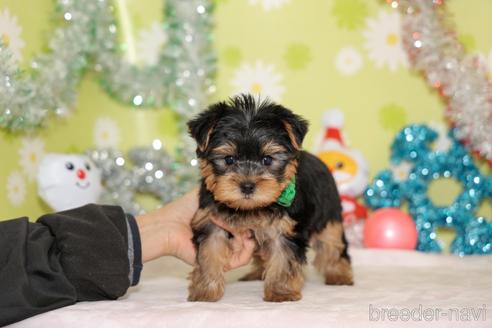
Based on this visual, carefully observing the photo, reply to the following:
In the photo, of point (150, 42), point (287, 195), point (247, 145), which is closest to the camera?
point (247, 145)

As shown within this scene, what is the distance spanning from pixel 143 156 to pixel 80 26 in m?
1.31

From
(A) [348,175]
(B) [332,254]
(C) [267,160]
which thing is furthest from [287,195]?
(A) [348,175]

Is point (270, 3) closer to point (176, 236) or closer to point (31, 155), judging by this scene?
point (31, 155)

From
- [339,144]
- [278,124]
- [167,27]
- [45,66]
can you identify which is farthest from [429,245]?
[45,66]

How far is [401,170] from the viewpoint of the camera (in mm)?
6121

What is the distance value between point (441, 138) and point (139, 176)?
2810 mm

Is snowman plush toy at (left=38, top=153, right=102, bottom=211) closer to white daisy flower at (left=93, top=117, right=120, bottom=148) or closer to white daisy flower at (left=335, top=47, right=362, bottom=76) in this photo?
white daisy flower at (left=93, top=117, right=120, bottom=148)

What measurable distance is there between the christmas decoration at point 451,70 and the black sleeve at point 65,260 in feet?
10.2

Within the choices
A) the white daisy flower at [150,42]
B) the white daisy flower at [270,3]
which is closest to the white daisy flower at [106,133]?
the white daisy flower at [150,42]

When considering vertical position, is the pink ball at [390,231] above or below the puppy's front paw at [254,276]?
above

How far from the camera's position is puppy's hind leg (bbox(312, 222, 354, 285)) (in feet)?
13.5

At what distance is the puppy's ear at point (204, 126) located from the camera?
344 centimetres

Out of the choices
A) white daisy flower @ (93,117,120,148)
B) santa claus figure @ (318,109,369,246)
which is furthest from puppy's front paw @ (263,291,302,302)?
white daisy flower @ (93,117,120,148)

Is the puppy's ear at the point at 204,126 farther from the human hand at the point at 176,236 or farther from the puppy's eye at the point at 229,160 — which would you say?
the human hand at the point at 176,236
